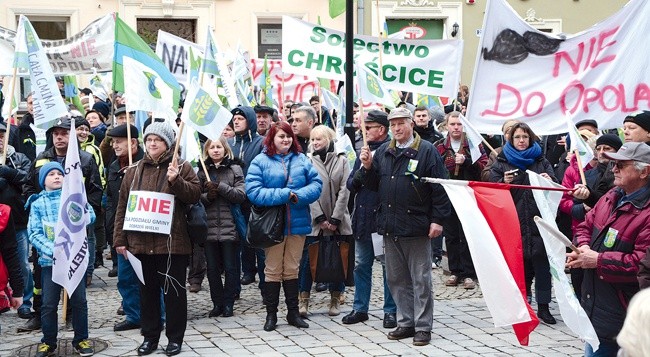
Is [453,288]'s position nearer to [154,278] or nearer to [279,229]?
[279,229]

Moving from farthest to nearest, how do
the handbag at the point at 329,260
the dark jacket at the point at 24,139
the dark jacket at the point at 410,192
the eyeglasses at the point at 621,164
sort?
the dark jacket at the point at 24,139 → the handbag at the point at 329,260 → the dark jacket at the point at 410,192 → the eyeglasses at the point at 621,164

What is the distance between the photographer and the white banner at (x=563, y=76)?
8.17 metres

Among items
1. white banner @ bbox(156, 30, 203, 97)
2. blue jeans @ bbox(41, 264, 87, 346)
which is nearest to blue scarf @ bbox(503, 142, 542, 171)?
blue jeans @ bbox(41, 264, 87, 346)

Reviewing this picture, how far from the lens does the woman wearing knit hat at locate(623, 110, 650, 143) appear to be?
269 inches

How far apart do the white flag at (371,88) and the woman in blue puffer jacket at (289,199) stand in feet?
4.15

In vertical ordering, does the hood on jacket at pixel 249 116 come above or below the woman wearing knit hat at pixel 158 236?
above

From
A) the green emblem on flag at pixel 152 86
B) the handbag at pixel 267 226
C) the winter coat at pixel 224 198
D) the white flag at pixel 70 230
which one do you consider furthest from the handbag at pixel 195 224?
the green emblem on flag at pixel 152 86

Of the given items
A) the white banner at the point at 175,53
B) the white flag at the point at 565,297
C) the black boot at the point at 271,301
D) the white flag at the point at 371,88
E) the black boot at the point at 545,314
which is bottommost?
the black boot at the point at 545,314

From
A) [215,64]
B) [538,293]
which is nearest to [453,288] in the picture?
[538,293]

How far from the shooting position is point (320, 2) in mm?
23766

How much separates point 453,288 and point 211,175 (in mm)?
2866

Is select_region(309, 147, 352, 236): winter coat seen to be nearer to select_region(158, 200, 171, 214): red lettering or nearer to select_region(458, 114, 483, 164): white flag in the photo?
select_region(458, 114, 483, 164): white flag

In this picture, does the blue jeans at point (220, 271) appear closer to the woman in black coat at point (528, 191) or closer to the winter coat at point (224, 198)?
the winter coat at point (224, 198)

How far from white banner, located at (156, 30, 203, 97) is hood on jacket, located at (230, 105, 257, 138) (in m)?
4.84
